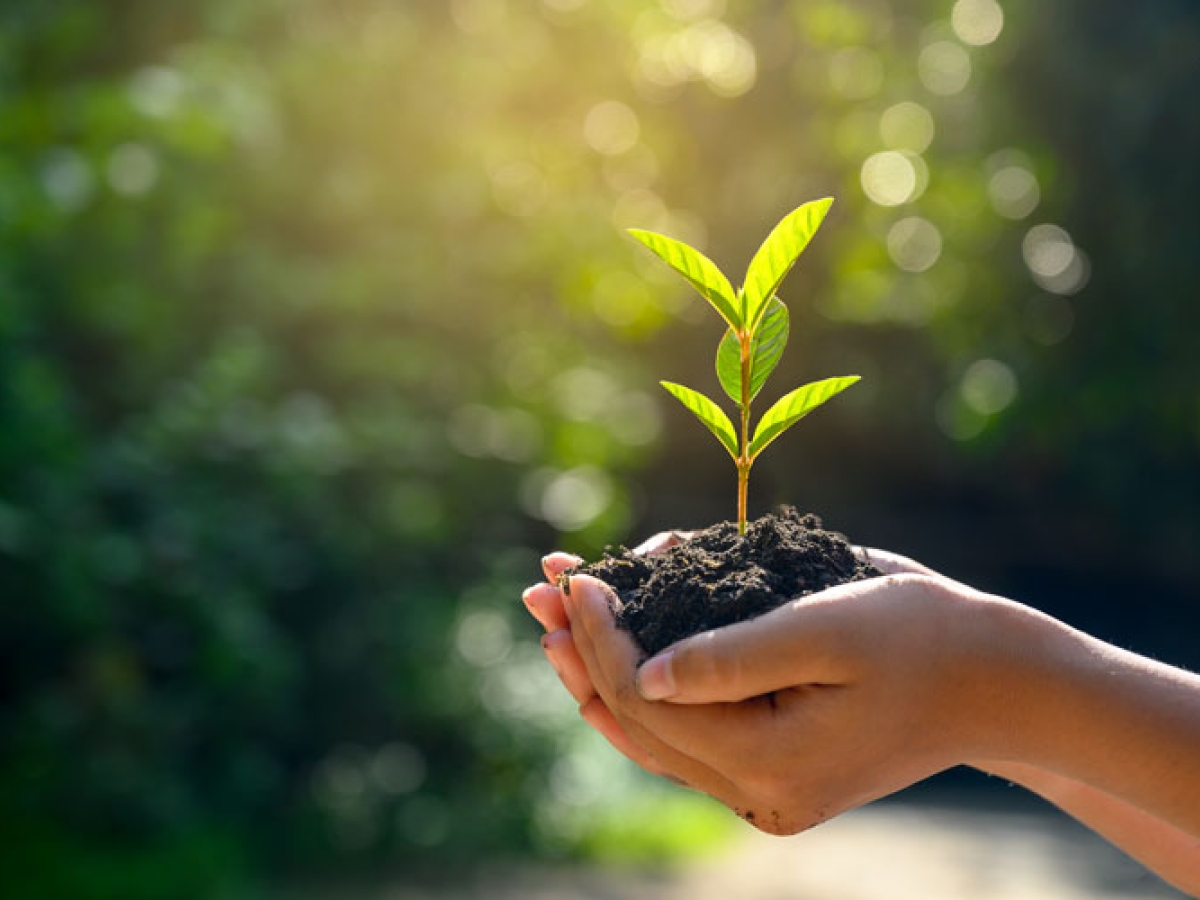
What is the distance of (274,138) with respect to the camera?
6.23 meters

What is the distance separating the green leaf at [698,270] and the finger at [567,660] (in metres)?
0.43

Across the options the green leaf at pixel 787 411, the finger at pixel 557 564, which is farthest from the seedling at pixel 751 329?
the finger at pixel 557 564

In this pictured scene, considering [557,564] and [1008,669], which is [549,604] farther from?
[1008,669]

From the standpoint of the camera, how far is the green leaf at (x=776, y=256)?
5.24 feet

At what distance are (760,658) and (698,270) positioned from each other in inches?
21.3

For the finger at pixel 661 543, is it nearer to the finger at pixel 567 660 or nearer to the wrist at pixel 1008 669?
the finger at pixel 567 660

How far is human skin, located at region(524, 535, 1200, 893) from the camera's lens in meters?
1.31

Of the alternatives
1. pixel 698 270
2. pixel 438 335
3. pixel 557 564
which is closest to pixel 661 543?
pixel 557 564

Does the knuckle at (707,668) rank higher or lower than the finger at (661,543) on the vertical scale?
lower

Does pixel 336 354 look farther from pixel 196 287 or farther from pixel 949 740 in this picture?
pixel 949 740

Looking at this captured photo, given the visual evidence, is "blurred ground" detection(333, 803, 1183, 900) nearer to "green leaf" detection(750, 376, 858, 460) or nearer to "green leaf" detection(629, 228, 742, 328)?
"green leaf" detection(750, 376, 858, 460)

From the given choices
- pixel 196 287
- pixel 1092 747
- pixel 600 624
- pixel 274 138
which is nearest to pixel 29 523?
pixel 196 287

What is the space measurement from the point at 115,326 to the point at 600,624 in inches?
174

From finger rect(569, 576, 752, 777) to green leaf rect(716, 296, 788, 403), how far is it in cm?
37
